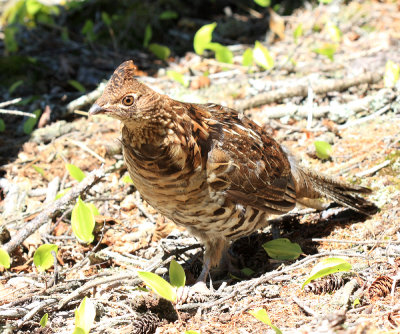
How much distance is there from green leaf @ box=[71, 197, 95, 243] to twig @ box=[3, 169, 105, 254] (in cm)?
26

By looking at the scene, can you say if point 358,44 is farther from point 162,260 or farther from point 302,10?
point 162,260

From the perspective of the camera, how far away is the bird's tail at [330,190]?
4.24 m

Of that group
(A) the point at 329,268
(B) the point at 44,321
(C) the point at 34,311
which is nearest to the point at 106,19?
(C) the point at 34,311

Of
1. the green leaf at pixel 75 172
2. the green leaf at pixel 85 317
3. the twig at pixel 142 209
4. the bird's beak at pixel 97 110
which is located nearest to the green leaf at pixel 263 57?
the twig at pixel 142 209

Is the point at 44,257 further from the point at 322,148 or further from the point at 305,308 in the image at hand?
the point at 322,148

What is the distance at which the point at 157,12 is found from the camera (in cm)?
783

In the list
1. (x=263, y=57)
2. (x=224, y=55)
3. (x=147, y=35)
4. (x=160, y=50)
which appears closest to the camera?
(x=263, y=57)

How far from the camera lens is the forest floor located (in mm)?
3303

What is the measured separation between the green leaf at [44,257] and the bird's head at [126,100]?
1.28 meters

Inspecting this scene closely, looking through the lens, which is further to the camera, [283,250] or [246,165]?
[283,250]

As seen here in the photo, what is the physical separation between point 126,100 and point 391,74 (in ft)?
11.4

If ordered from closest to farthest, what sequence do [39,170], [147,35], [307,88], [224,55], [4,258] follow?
[4,258] < [39,170] < [307,88] < [224,55] < [147,35]

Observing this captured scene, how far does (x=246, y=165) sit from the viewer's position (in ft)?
12.4

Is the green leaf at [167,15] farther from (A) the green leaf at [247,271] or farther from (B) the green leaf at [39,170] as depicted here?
(A) the green leaf at [247,271]
